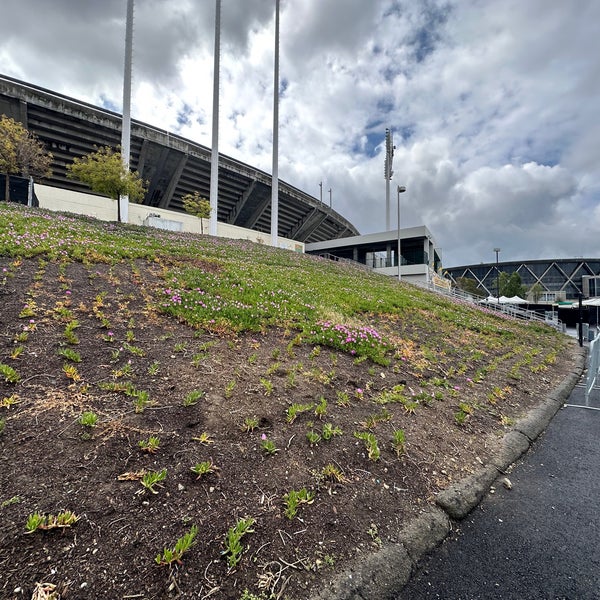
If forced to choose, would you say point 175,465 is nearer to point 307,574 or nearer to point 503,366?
point 307,574

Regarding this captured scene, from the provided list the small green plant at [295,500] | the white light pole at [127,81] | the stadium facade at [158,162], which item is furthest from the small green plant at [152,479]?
the stadium facade at [158,162]

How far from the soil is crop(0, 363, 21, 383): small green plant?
0.50 ft

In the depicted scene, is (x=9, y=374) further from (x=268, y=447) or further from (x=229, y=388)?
(x=268, y=447)

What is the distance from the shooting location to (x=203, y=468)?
2.65m

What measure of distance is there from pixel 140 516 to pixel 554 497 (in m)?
4.05

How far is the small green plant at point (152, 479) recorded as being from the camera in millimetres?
2420

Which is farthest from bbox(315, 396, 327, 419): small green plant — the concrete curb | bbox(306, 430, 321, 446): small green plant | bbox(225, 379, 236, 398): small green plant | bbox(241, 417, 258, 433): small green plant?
the concrete curb

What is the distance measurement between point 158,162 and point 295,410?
41.5m

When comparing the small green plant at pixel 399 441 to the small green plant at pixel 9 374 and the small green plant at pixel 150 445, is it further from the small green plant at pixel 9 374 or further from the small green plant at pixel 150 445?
the small green plant at pixel 9 374

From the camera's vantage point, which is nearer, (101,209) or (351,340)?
(351,340)

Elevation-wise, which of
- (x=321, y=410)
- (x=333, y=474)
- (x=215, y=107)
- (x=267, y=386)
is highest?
(x=215, y=107)

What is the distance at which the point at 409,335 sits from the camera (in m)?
8.89

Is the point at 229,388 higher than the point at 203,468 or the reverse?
higher

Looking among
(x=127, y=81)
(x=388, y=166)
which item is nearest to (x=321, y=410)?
(x=127, y=81)
